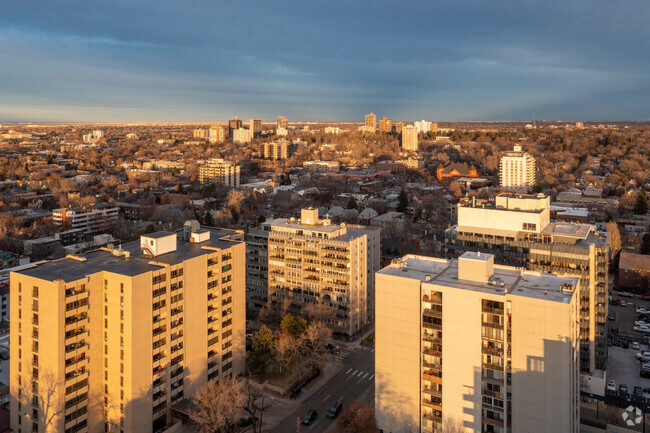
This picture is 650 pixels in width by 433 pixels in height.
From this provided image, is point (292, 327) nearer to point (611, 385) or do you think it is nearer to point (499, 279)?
point (499, 279)

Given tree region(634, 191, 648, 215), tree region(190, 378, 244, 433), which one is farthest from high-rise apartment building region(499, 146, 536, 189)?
tree region(190, 378, 244, 433)

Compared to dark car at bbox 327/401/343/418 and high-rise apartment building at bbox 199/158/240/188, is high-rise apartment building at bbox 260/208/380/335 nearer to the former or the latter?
dark car at bbox 327/401/343/418

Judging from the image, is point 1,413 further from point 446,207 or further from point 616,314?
point 446,207

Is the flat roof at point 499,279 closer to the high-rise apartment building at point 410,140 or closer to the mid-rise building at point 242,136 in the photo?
the high-rise apartment building at point 410,140

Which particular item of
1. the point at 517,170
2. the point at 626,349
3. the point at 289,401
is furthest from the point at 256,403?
the point at 517,170

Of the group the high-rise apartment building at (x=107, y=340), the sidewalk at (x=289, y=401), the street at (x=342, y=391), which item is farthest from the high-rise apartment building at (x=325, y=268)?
the high-rise apartment building at (x=107, y=340)

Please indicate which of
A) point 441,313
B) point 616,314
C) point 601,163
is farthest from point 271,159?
point 441,313
